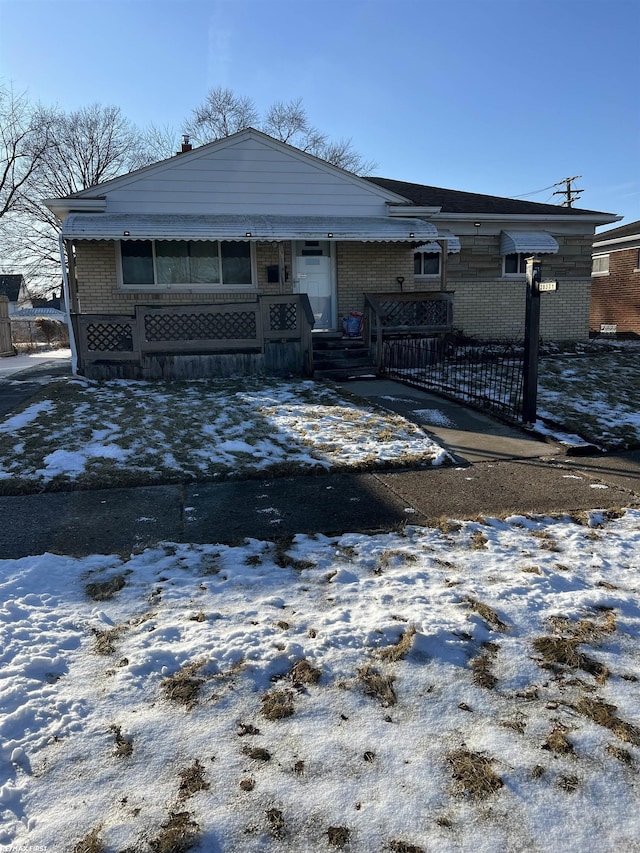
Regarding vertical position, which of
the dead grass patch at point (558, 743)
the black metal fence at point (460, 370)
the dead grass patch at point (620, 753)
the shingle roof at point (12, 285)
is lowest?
Result: the dead grass patch at point (620, 753)

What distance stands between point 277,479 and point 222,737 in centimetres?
353

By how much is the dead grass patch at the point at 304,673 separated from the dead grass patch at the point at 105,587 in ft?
4.19

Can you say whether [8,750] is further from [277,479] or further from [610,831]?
[277,479]

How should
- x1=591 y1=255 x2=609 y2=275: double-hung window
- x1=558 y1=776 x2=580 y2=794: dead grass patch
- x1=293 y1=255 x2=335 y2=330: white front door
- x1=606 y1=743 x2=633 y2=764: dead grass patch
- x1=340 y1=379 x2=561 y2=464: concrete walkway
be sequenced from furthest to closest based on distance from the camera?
1. x1=591 y1=255 x2=609 y2=275: double-hung window
2. x1=293 y1=255 x2=335 y2=330: white front door
3. x1=340 y1=379 x2=561 y2=464: concrete walkway
4. x1=606 y1=743 x2=633 y2=764: dead grass patch
5. x1=558 y1=776 x2=580 y2=794: dead grass patch

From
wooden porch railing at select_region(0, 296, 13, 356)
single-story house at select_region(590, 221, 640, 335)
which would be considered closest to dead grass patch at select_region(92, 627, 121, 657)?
wooden porch railing at select_region(0, 296, 13, 356)

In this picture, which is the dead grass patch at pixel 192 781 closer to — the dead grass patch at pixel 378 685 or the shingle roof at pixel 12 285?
the dead grass patch at pixel 378 685

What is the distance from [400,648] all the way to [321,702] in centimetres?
52

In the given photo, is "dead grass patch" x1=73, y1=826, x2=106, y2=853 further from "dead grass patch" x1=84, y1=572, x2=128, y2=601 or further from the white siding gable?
the white siding gable

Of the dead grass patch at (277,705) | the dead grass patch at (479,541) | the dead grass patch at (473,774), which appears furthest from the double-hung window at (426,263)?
the dead grass patch at (473,774)

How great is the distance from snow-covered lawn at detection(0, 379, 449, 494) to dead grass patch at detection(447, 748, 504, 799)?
12.7ft

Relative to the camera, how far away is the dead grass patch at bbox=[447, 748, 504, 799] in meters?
1.95

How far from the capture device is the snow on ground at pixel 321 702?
184 centimetres

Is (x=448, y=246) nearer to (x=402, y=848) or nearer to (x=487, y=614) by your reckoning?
(x=487, y=614)

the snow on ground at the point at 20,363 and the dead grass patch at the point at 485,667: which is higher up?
the snow on ground at the point at 20,363
